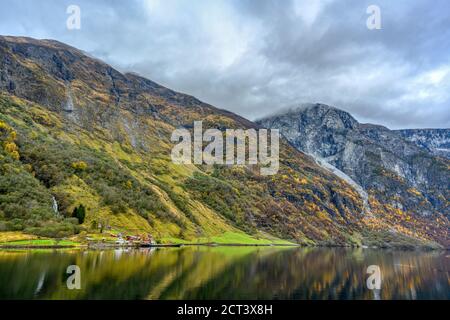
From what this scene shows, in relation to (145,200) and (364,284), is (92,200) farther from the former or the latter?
(364,284)

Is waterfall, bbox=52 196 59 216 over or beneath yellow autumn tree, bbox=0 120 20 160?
beneath

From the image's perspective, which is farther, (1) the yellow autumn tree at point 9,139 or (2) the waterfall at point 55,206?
(1) the yellow autumn tree at point 9,139

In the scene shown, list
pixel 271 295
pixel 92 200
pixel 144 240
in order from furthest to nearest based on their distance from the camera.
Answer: pixel 92 200
pixel 144 240
pixel 271 295

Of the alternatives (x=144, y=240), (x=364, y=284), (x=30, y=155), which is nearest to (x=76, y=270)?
(x=364, y=284)

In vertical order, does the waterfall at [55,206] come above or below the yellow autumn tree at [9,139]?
below

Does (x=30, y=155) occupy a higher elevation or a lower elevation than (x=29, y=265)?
higher

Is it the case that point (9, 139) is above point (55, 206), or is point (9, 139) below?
above

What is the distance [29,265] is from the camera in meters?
61.9

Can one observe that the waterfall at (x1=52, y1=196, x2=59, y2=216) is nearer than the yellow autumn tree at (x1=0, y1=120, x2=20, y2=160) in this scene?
Yes

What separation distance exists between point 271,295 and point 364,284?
23626 mm

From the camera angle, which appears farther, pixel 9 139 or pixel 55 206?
pixel 9 139
